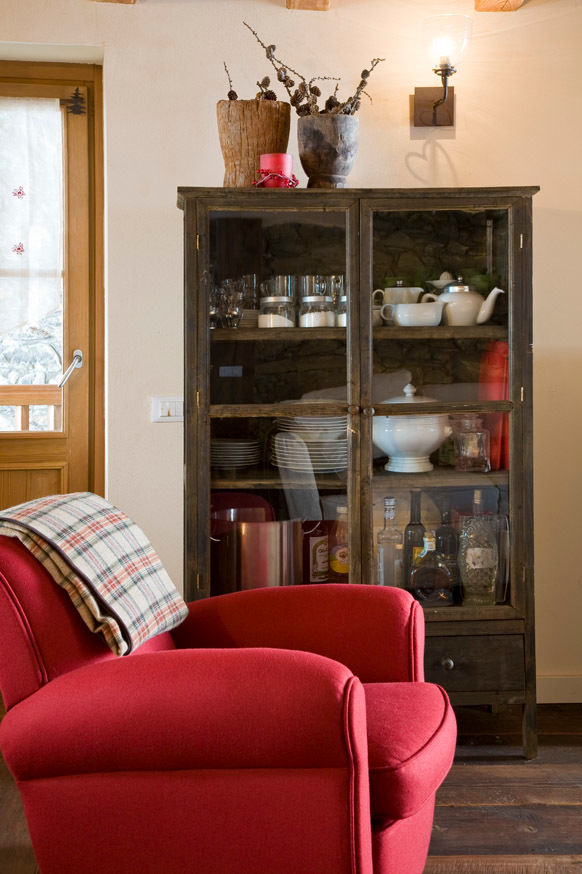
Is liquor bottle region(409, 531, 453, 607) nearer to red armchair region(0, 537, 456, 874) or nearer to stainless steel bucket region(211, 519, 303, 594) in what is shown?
stainless steel bucket region(211, 519, 303, 594)

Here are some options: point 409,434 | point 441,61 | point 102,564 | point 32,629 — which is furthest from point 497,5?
point 32,629

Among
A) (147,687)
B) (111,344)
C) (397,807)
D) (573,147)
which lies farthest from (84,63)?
(397,807)

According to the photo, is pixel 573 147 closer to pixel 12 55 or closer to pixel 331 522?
pixel 331 522

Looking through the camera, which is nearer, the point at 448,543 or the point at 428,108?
the point at 448,543

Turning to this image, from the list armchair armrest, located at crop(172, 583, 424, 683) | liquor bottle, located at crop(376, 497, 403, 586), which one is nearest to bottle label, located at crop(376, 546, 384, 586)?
liquor bottle, located at crop(376, 497, 403, 586)

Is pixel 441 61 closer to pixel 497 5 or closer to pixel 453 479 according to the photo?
pixel 497 5

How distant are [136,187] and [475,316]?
3.82 feet

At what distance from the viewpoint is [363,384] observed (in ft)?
7.81

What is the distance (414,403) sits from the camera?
7.92 ft

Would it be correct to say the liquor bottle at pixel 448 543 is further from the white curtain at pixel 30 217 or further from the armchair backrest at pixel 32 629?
the white curtain at pixel 30 217

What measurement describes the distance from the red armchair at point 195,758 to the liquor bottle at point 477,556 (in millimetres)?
1018

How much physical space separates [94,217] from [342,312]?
1036 millimetres

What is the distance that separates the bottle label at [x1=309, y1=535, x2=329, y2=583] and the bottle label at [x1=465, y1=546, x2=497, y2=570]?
419 millimetres

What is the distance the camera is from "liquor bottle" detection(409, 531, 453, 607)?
245cm
